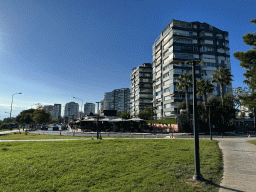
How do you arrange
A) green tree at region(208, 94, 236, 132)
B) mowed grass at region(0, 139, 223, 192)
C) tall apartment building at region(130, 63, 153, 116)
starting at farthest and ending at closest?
tall apartment building at region(130, 63, 153, 116) → green tree at region(208, 94, 236, 132) → mowed grass at region(0, 139, 223, 192)

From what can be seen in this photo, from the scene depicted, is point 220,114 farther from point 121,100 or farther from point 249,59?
point 121,100

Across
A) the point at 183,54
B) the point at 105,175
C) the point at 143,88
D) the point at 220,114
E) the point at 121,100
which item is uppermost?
the point at 183,54

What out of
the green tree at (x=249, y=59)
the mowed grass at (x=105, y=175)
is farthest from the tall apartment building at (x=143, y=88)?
the mowed grass at (x=105, y=175)

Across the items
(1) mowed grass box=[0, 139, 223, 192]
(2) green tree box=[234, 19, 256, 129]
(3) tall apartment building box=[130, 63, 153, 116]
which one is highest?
(3) tall apartment building box=[130, 63, 153, 116]

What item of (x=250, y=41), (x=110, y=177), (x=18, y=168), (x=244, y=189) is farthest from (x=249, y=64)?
(x=18, y=168)

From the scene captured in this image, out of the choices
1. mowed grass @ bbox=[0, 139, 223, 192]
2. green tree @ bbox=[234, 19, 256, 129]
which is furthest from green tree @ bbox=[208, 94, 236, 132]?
mowed grass @ bbox=[0, 139, 223, 192]

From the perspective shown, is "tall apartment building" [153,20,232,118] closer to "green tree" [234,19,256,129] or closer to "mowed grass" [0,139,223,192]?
"green tree" [234,19,256,129]

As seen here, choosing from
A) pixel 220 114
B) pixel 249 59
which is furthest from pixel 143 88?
pixel 249 59

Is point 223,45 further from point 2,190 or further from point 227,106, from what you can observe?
point 2,190

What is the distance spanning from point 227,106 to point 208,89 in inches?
269

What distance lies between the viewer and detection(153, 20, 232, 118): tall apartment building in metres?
61.2

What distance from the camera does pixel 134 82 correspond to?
339 feet

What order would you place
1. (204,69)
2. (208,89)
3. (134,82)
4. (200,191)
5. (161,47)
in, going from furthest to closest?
1. (134,82)
2. (161,47)
3. (204,69)
4. (208,89)
5. (200,191)

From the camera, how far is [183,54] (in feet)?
205
